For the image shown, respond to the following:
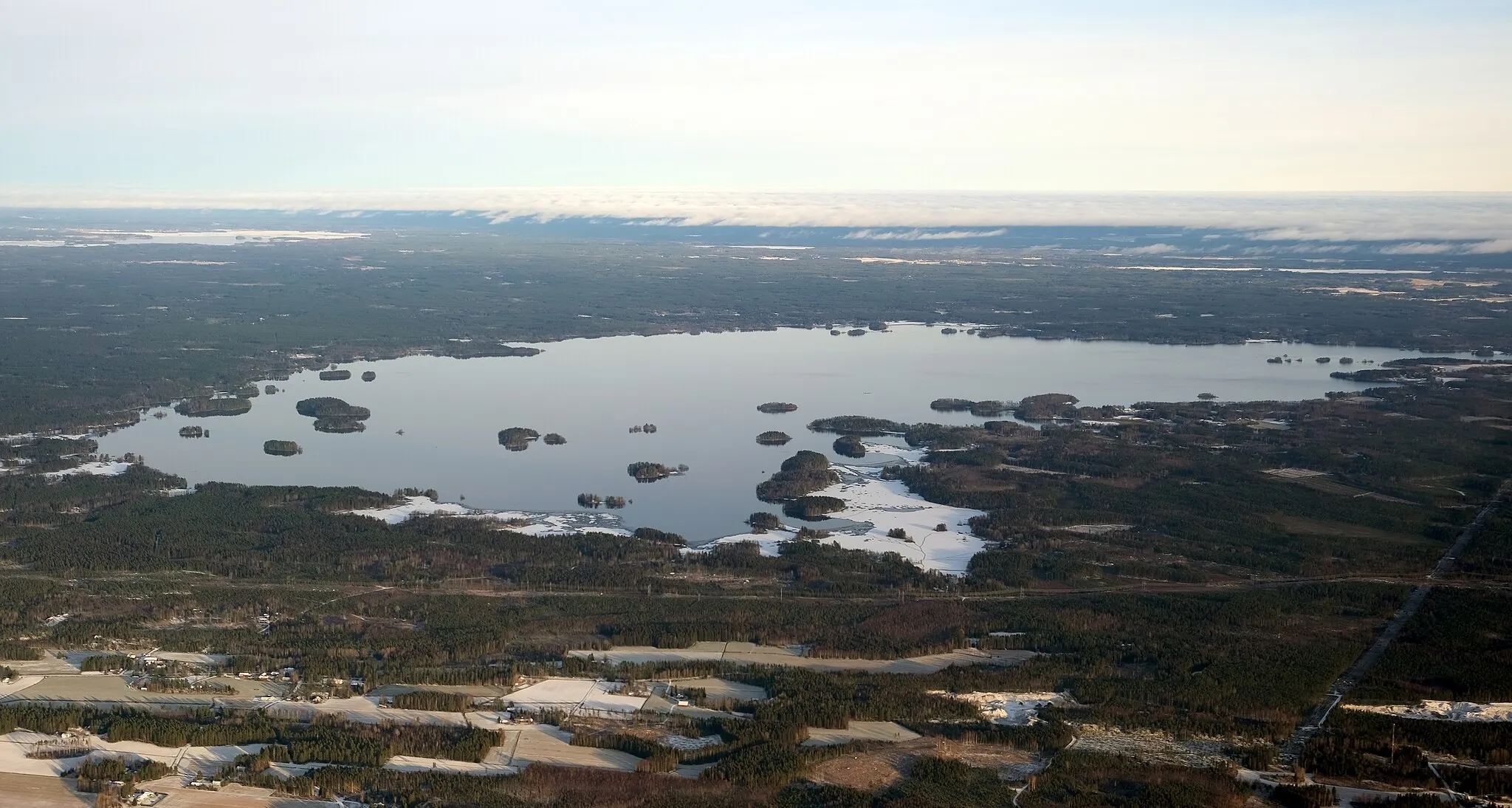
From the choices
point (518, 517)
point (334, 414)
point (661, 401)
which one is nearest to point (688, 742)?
point (518, 517)

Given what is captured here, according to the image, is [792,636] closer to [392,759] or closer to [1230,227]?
[392,759]

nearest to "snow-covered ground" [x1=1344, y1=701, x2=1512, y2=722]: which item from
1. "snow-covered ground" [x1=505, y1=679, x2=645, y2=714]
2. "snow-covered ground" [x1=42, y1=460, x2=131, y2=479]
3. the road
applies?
the road

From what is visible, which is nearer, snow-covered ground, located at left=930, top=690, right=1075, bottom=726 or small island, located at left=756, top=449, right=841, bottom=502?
snow-covered ground, located at left=930, top=690, right=1075, bottom=726

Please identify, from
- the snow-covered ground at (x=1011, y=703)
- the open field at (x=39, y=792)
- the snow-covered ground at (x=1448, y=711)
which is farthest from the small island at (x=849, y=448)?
the open field at (x=39, y=792)

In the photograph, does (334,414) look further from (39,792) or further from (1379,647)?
(1379,647)

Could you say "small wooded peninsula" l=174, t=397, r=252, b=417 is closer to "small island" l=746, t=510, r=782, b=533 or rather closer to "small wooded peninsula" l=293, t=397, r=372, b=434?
"small wooded peninsula" l=293, t=397, r=372, b=434
